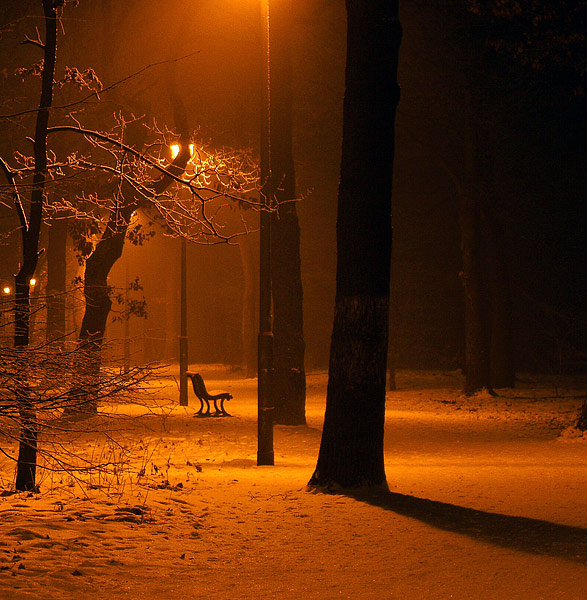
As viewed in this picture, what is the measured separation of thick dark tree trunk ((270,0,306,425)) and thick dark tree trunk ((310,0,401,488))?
780cm

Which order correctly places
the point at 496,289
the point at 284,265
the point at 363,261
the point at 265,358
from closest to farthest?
the point at 363,261 → the point at 265,358 → the point at 284,265 → the point at 496,289

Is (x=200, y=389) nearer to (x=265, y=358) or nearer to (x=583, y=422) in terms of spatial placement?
(x=265, y=358)

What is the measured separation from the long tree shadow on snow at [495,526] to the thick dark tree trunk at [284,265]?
852cm

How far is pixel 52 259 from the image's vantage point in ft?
85.3

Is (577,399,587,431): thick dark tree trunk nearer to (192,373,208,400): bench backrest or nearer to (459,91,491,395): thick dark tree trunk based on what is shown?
(192,373,208,400): bench backrest

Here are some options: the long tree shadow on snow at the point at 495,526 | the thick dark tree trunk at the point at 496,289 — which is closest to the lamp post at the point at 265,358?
the long tree shadow on snow at the point at 495,526

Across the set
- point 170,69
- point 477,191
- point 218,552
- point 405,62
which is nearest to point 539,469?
point 218,552

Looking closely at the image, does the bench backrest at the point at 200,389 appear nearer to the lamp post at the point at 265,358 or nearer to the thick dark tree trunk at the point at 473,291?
the lamp post at the point at 265,358

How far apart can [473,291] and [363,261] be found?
16.0 meters

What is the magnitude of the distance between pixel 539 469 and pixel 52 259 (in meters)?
17.9

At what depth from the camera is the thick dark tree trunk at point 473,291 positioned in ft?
83.4

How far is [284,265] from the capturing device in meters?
18.5

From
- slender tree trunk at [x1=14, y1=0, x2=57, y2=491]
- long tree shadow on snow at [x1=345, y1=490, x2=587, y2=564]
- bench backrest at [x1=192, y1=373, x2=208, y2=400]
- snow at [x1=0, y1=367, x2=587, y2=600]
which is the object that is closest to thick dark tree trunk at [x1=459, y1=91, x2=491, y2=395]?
bench backrest at [x1=192, y1=373, x2=208, y2=400]

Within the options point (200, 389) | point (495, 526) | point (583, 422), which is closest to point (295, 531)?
point (495, 526)
